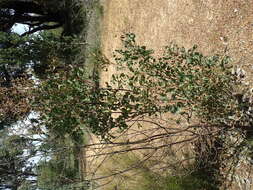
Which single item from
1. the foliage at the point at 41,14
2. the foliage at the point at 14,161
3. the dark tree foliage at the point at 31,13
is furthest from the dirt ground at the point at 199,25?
the foliage at the point at 14,161

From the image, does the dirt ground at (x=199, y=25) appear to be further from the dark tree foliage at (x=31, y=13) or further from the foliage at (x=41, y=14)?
the dark tree foliage at (x=31, y=13)

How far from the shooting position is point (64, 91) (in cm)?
516

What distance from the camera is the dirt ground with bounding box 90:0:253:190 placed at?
6.29 metres

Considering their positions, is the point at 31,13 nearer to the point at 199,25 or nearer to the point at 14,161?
the point at 14,161

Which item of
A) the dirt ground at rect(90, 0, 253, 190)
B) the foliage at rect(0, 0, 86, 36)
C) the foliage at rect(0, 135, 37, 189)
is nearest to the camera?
the dirt ground at rect(90, 0, 253, 190)

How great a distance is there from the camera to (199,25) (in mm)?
7609

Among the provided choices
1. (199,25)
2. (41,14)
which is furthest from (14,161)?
(41,14)

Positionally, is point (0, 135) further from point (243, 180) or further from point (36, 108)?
point (243, 180)

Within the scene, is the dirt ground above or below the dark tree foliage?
below

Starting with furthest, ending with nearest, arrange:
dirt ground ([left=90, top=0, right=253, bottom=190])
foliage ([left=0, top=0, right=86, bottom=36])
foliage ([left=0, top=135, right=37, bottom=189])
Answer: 1. foliage ([left=0, top=0, right=86, bottom=36])
2. foliage ([left=0, top=135, right=37, bottom=189])
3. dirt ground ([left=90, top=0, right=253, bottom=190])

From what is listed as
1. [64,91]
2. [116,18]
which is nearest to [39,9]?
[116,18]

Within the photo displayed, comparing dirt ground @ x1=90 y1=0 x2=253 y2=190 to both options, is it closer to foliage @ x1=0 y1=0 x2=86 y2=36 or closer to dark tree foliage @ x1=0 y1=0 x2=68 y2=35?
foliage @ x1=0 y1=0 x2=86 y2=36

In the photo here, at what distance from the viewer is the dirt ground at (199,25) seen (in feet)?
20.6

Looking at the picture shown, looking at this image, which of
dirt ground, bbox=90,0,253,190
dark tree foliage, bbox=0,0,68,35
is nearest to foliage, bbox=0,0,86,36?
dark tree foliage, bbox=0,0,68,35
